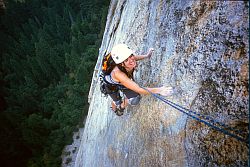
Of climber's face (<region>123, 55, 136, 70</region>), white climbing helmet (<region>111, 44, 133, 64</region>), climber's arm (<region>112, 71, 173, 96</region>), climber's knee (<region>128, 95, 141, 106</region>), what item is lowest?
climber's knee (<region>128, 95, 141, 106</region>)

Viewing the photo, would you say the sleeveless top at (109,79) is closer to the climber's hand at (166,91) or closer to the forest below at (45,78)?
the climber's hand at (166,91)

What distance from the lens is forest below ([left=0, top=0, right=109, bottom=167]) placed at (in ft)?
94.6

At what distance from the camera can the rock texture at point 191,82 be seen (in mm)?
2900

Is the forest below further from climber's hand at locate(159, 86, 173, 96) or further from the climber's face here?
climber's hand at locate(159, 86, 173, 96)

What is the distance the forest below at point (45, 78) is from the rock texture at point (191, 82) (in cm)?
2239

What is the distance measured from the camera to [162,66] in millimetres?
4641

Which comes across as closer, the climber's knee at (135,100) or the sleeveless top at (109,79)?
the sleeveless top at (109,79)

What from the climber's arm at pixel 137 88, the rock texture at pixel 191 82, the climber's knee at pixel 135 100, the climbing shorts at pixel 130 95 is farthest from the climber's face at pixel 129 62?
the climber's knee at pixel 135 100

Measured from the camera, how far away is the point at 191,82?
3691mm

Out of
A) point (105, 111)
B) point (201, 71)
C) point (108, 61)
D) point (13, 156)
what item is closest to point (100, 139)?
point (105, 111)

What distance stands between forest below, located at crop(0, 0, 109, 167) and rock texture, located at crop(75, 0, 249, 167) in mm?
22387

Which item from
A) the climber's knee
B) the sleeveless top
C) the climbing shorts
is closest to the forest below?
the climbing shorts

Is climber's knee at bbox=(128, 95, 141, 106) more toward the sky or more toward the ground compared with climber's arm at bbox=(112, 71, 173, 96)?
more toward the ground

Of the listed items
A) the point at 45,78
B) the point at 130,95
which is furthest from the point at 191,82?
the point at 45,78
